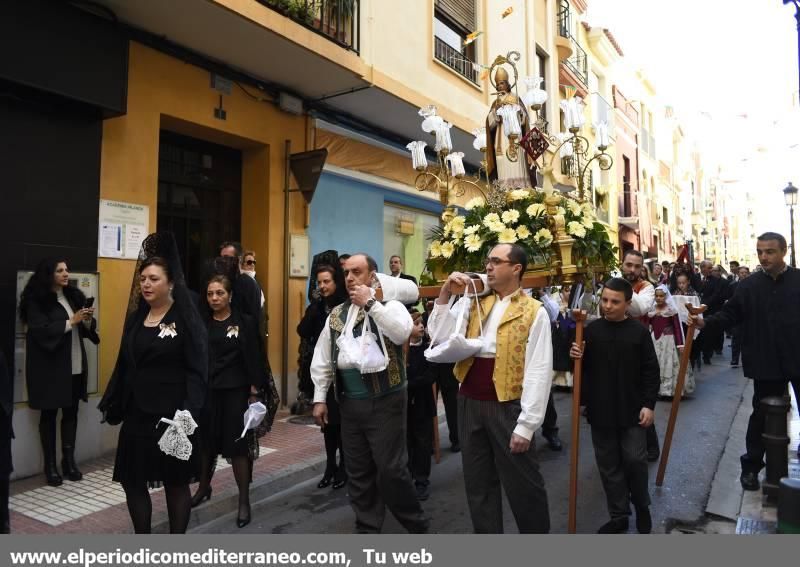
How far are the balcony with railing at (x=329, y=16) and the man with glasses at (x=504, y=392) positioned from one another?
4820 millimetres

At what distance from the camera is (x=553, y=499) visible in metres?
4.80

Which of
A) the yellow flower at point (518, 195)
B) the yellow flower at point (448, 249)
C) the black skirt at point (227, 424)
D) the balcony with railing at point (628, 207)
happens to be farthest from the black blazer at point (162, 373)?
the balcony with railing at point (628, 207)

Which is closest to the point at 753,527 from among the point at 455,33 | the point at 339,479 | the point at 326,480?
the point at 339,479

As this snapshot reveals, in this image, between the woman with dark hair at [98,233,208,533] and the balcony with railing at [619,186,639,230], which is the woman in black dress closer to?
the woman with dark hair at [98,233,208,533]

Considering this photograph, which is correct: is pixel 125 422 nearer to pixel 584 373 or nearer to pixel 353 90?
pixel 584 373

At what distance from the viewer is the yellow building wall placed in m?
6.22

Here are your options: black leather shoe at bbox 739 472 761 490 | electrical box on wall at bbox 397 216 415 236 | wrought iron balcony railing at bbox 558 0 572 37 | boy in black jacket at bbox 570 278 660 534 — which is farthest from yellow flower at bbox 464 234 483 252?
wrought iron balcony railing at bbox 558 0 572 37

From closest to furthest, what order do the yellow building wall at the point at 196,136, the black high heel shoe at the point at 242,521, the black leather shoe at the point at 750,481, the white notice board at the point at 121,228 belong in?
the black high heel shoe at the point at 242,521 < the black leather shoe at the point at 750,481 < the white notice board at the point at 121,228 < the yellow building wall at the point at 196,136

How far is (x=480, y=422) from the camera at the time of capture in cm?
338

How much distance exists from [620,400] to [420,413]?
1706mm

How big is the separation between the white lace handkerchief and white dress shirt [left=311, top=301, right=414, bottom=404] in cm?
86

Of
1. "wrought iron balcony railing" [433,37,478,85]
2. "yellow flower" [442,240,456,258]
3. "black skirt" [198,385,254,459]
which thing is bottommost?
"black skirt" [198,385,254,459]

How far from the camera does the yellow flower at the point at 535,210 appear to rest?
4645 millimetres

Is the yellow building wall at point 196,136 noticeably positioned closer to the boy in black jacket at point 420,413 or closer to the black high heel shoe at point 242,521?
the black high heel shoe at point 242,521
